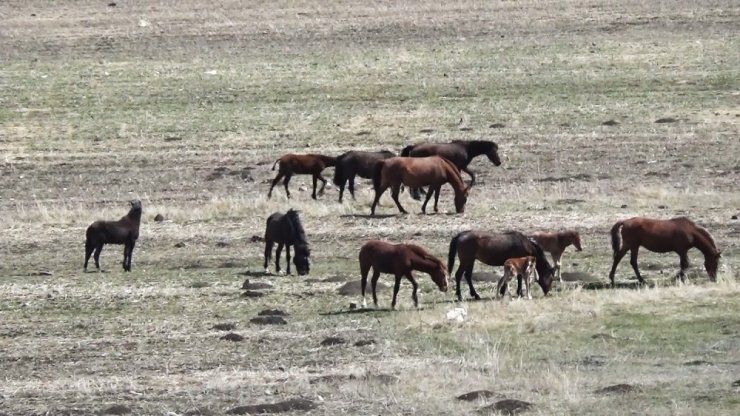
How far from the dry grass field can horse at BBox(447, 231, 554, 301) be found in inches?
19.0

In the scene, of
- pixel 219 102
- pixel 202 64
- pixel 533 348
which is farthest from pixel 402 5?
pixel 533 348

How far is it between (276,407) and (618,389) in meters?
3.20

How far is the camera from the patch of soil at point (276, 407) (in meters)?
15.8

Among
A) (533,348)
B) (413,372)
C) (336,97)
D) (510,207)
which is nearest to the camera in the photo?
(413,372)

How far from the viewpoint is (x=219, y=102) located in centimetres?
4453

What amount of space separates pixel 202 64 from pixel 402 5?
913 centimetres

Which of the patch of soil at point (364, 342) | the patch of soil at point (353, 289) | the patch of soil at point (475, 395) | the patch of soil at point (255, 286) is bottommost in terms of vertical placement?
the patch of soil at point (255, 286)

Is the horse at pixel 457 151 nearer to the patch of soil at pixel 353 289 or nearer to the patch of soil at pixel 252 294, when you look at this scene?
the patch of soil at pixel 353 289

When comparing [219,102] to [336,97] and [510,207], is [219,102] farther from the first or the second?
[510,207]

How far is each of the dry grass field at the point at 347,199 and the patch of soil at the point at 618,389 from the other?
35 mm

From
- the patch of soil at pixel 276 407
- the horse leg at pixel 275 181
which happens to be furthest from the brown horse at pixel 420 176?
the patch of soil at pixel 276 407

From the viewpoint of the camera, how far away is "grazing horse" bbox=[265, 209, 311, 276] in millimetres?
24453

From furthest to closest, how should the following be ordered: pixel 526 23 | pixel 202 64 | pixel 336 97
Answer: pixel 526 23, pixel 202 64, pixel 336 97

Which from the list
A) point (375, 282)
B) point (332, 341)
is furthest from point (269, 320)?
point (332, 341)
